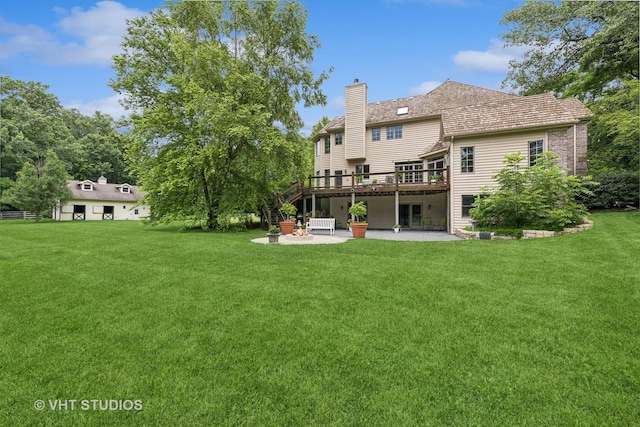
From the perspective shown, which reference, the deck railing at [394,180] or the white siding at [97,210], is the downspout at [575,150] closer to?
the deck railing at [394,180]

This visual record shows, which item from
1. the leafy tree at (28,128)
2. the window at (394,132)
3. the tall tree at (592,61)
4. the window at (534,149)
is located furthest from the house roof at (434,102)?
the leafy tree at (28,128)

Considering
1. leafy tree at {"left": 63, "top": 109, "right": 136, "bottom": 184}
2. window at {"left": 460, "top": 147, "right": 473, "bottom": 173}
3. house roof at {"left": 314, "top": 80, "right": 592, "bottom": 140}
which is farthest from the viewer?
leafy tree at {"left": 63, "top": 109, "right": 136, "bottom": 184}

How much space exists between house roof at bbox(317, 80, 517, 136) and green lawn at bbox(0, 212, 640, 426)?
1536cm

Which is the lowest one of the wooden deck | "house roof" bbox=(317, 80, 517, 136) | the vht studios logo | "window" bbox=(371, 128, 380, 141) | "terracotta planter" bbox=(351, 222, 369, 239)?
the vht studios logo

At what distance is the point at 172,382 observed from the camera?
9.07 ft

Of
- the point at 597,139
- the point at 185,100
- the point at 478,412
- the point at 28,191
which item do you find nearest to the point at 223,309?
the point at 478,412

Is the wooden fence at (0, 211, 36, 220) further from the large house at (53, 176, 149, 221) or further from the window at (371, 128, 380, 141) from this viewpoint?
the window at (371, 128, 380, 141)

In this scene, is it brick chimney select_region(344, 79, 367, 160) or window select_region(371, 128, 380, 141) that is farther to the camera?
window select_region(371, 128, 380, 141)

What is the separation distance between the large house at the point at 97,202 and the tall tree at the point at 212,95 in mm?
17712

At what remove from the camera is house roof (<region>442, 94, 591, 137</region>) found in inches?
516

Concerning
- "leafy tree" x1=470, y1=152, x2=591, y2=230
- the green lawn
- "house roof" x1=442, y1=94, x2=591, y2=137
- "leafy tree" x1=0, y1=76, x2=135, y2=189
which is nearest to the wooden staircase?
"house roof" x1=442, y1=94, x2=591, y2=137

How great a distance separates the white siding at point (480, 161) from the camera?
1378cm

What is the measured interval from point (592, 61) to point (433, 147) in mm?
9894

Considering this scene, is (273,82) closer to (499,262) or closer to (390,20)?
(390,20)
